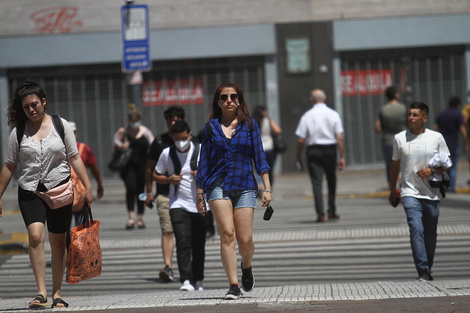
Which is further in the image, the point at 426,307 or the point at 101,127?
the point at 101,127

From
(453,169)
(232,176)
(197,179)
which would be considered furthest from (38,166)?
(453,169)

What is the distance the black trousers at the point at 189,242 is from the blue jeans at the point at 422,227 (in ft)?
6.44

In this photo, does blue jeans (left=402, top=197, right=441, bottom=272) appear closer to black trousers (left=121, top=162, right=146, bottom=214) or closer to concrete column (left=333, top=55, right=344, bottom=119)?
black trousers (left=121, top=162, right=146, bottom=214)

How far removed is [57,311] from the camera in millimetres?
6277

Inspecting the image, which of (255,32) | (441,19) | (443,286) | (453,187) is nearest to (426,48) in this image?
(441,19)

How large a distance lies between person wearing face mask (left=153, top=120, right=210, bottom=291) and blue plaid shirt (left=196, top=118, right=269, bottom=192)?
1.49 m

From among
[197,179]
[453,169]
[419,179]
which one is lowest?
[453,169]

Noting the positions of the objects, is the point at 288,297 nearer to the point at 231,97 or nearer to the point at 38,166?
the point at 231,97

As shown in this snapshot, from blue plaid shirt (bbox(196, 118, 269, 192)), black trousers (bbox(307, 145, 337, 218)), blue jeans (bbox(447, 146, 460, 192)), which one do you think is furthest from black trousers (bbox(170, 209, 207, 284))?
blue jeans (bbox(447, 146, 460, 192))

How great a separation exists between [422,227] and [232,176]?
2237 millimetres

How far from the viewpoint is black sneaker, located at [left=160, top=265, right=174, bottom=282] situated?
895 cm

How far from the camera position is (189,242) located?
8.44 meters

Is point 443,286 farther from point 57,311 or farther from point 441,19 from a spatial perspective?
point 441,19

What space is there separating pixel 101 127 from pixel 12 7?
376 centimetres
